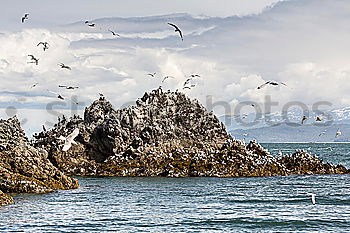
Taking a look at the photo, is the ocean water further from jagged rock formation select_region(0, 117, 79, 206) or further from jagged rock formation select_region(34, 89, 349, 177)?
jagged rock formation select_region(34, 89, 349, 177)

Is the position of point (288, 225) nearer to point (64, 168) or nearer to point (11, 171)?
point (11, 171)

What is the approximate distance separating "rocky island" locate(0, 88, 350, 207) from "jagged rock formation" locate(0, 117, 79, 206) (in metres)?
14.4

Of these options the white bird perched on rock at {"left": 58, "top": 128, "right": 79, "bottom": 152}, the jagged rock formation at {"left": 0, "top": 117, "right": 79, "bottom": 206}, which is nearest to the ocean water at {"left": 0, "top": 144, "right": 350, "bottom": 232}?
the jagged rock formation at {"left": 0, "top": 117, "right": 79, "bottom": 206}

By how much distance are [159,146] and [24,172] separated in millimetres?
29492

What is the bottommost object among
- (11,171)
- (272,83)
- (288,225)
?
(288,225)

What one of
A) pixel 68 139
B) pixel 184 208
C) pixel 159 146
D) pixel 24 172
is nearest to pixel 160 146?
pixel 159 146

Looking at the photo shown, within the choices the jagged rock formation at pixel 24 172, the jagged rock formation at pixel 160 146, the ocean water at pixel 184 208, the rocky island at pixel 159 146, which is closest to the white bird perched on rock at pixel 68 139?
the ocean water at pixel 184 208

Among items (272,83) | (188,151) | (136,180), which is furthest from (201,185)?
(272,83)

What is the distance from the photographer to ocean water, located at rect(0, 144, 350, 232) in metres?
32.2

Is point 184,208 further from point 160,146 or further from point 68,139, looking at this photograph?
point 160,146

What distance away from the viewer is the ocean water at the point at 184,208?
32.2 meters

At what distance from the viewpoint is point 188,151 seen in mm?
73750

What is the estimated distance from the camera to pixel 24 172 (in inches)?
1838

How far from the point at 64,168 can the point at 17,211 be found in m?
38.1
